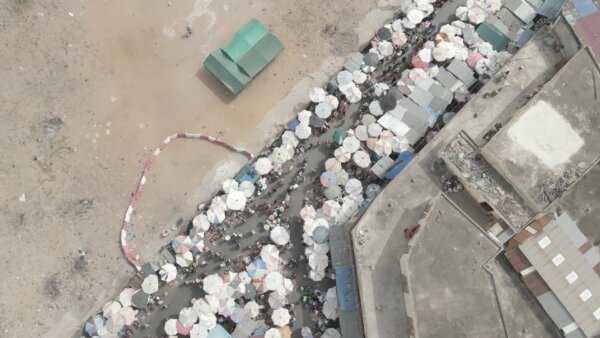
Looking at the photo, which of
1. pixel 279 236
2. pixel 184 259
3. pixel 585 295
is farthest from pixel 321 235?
pixel 585 295

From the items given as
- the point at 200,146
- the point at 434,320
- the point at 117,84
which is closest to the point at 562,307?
the point at 434,320

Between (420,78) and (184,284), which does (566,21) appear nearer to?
(420,78)

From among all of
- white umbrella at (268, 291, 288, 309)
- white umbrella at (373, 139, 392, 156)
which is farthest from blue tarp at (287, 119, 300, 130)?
white umbrella at (268, 291, 288, 309)

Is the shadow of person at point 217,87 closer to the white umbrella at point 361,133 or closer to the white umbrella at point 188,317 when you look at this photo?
the white umbrella at point 361,133

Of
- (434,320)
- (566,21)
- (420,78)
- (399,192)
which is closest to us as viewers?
(434,320)

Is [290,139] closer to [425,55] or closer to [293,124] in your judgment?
[293,124]

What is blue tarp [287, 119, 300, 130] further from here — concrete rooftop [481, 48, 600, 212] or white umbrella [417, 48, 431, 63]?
concrete rooftop [481, 48, 600, 212]
